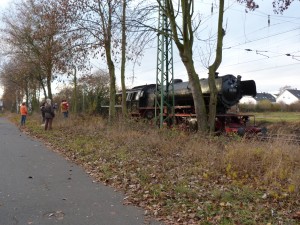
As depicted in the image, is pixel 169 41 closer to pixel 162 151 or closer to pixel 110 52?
pixel 110 52

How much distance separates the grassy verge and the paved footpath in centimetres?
37

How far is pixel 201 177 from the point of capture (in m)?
7.89

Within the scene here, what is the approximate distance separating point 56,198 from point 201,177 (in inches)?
118

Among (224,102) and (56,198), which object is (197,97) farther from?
(56,198)

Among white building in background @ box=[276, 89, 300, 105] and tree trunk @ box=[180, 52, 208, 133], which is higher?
white building in background @ box=[276, 89, 300, 105]

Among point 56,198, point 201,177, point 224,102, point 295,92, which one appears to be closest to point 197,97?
point 224,102

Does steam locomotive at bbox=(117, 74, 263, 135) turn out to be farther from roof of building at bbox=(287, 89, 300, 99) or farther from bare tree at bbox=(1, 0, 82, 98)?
roof of building at bbox=(287, 89, 300, 99)

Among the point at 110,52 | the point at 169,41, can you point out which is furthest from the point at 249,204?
the point at 110,52

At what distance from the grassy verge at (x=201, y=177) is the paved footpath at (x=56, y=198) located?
1.22 ft

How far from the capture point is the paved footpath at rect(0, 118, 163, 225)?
570 centimetres

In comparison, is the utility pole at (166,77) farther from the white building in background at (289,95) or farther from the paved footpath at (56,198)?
the white building in background at (289,95)

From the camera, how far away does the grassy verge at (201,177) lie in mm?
5832

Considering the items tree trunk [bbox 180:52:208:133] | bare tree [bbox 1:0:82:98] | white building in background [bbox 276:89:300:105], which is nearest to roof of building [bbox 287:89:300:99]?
white building in background [bbox 276:89:300:105]

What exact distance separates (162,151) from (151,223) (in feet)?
17.4
